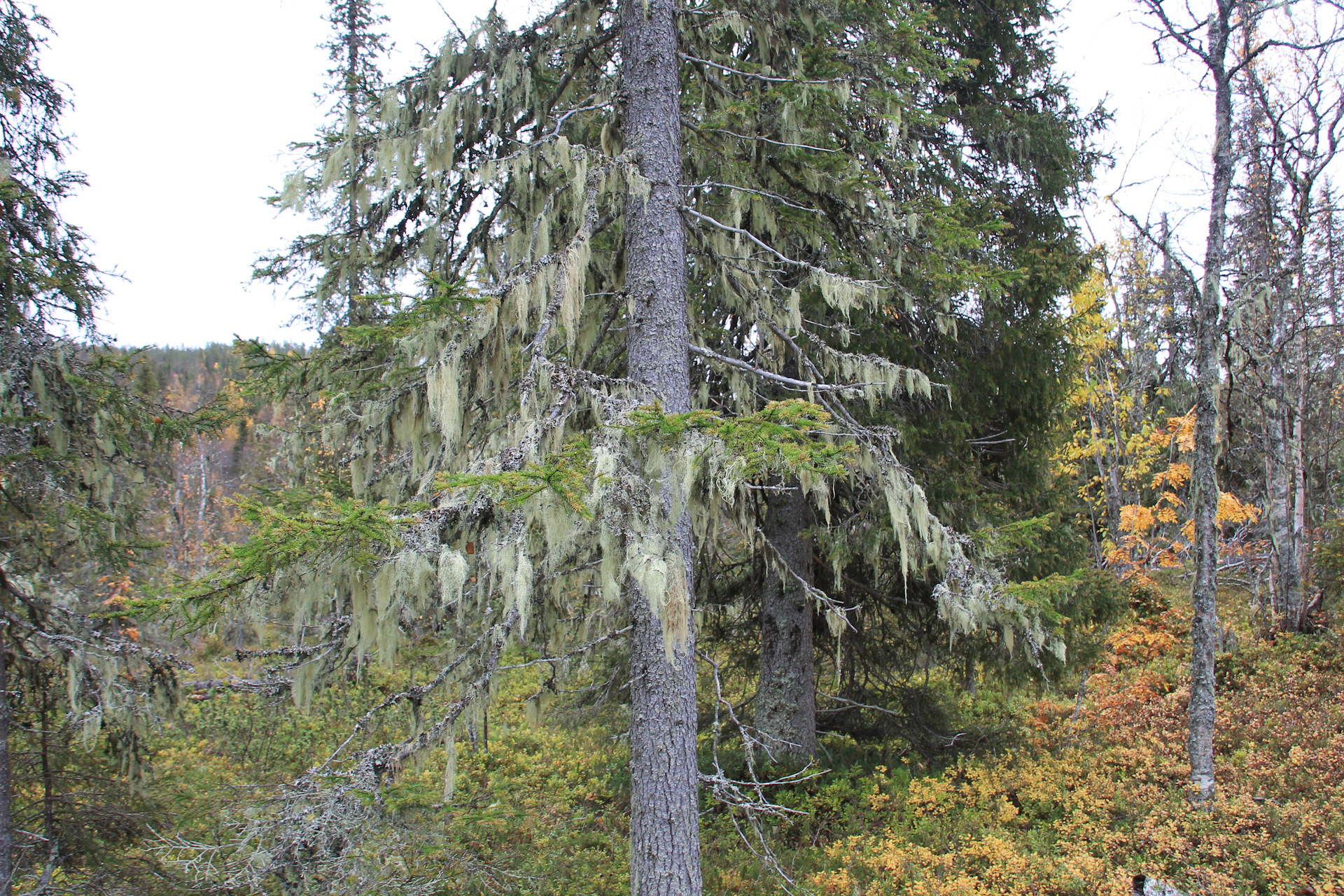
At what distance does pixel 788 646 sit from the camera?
7.88 meters

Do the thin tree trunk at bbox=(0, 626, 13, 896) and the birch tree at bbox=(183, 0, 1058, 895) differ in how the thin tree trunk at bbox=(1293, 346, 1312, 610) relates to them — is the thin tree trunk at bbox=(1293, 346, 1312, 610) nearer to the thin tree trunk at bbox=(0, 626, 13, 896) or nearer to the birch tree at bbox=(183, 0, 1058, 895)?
the birch tree at bbox=(183, 0, 1058, 895)

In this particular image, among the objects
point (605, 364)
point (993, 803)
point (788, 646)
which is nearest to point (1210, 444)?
point (993, 803)

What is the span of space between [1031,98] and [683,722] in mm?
7908

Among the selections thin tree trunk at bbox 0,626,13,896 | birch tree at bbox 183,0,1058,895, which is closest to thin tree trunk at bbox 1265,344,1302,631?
birch tree at bbox 183,0,1058,895

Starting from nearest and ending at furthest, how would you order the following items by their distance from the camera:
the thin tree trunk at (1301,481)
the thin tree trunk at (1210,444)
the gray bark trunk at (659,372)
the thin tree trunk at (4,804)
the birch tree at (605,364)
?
the birch tree at (605,364) < the gray bark trunk at (659,372) < the thin tree trunk at (4,804) < the thin tree trunk at (1210,444) < the thin tree trunk at (1301,481)

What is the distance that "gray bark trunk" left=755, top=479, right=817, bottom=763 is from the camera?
7789 millimetres

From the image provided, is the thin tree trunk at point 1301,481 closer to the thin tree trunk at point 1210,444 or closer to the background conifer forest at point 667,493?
the background conifer forest at point 667,493

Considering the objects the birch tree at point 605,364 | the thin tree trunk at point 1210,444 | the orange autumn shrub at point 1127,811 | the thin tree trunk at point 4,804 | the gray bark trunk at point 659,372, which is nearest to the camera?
the birch tree at point 605,364

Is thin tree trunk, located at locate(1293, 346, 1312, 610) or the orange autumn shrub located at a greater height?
thin tree trunk, located at locate(1293, 346, 1312, 610)

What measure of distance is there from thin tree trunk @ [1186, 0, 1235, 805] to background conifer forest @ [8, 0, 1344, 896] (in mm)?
45

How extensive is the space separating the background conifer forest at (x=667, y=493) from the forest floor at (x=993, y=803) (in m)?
0.06

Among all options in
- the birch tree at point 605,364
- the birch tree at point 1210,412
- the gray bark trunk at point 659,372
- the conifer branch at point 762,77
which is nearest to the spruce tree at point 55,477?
the birch tree at point 605,364

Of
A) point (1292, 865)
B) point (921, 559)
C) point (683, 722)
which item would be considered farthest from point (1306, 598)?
point (683, 722)

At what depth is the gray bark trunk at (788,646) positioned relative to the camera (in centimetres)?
779
